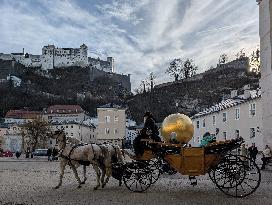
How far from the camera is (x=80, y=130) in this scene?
10919 centimetres

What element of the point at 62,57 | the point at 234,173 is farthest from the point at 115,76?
the point at 234,173

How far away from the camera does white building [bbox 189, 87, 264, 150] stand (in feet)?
154

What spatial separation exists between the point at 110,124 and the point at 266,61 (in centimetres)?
6515

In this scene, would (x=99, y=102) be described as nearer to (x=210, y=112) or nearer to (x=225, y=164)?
(x=210, y=112)

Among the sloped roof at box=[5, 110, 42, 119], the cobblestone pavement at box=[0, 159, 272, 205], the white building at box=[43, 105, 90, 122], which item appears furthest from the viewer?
the white building at box=[43, 105, 90, 122]

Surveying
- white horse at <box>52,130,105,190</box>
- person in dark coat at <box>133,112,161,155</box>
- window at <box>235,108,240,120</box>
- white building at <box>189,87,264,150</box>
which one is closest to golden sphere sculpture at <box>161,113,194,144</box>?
person in dark coat at <box>133,112,161,155</box>

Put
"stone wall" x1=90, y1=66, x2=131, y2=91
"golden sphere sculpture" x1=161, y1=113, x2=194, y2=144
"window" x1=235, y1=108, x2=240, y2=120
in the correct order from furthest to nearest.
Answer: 1. "stone wall" x1=90, y1=66, x2=131, y2=91
2. "window" x1=235, y1=108, x2=240, y2=120
3. "golden sphere sculpture" x1=161, y1=113, x2=194, y2=144

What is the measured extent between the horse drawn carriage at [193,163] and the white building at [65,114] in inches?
4461

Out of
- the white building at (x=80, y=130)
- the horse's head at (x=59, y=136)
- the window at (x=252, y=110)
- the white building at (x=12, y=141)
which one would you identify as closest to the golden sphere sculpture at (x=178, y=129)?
the horse's head at (x=59, y=136)

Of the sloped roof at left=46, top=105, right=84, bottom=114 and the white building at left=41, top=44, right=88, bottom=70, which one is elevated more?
the white building at left=41, top=44, right=88, bottom=70

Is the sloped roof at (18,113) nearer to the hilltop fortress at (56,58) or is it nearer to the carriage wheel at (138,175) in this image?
the hilltop fortress at (56,58)

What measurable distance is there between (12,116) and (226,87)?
6221cm

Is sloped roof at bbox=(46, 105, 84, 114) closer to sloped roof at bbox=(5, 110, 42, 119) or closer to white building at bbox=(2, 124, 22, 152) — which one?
sloped roof at bbox=(5, 110, 42, 119)

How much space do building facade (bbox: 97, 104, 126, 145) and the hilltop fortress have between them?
86334mm
